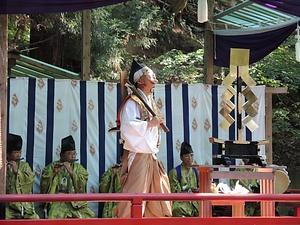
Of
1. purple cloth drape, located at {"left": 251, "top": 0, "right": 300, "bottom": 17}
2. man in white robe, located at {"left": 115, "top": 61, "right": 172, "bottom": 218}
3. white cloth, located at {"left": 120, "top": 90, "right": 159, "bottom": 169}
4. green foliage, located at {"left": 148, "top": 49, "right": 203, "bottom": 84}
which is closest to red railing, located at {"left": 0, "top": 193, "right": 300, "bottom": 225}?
man in white robe, located at {"left": 115, "top": 61, "right": 172, "bottom": 218}

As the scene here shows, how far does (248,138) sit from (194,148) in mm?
877

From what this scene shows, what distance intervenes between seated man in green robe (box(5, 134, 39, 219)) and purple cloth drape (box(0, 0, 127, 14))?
235cm

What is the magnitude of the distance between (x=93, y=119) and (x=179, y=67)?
16.0 ft

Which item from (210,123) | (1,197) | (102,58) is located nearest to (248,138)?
(210,123)

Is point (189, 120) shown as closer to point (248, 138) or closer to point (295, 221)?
point (248, 138)

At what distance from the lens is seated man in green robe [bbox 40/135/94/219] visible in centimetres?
744

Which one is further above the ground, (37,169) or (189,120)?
(189,120)

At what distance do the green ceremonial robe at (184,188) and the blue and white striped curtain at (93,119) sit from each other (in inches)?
12.4

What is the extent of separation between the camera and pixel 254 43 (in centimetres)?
870

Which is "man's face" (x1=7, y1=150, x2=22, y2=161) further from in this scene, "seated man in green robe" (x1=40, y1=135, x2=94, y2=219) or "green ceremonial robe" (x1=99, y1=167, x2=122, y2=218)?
"green ceremonial robe" (x1=99, y1=167, x2=122, y2=218)

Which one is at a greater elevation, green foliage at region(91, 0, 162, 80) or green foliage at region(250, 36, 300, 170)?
green foliage at region(91, 0, 162, 80)

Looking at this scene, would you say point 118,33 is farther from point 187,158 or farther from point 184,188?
point 184,188

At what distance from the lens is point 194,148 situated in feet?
27.5

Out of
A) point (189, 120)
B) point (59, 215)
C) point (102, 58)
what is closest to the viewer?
point (59, 215)
